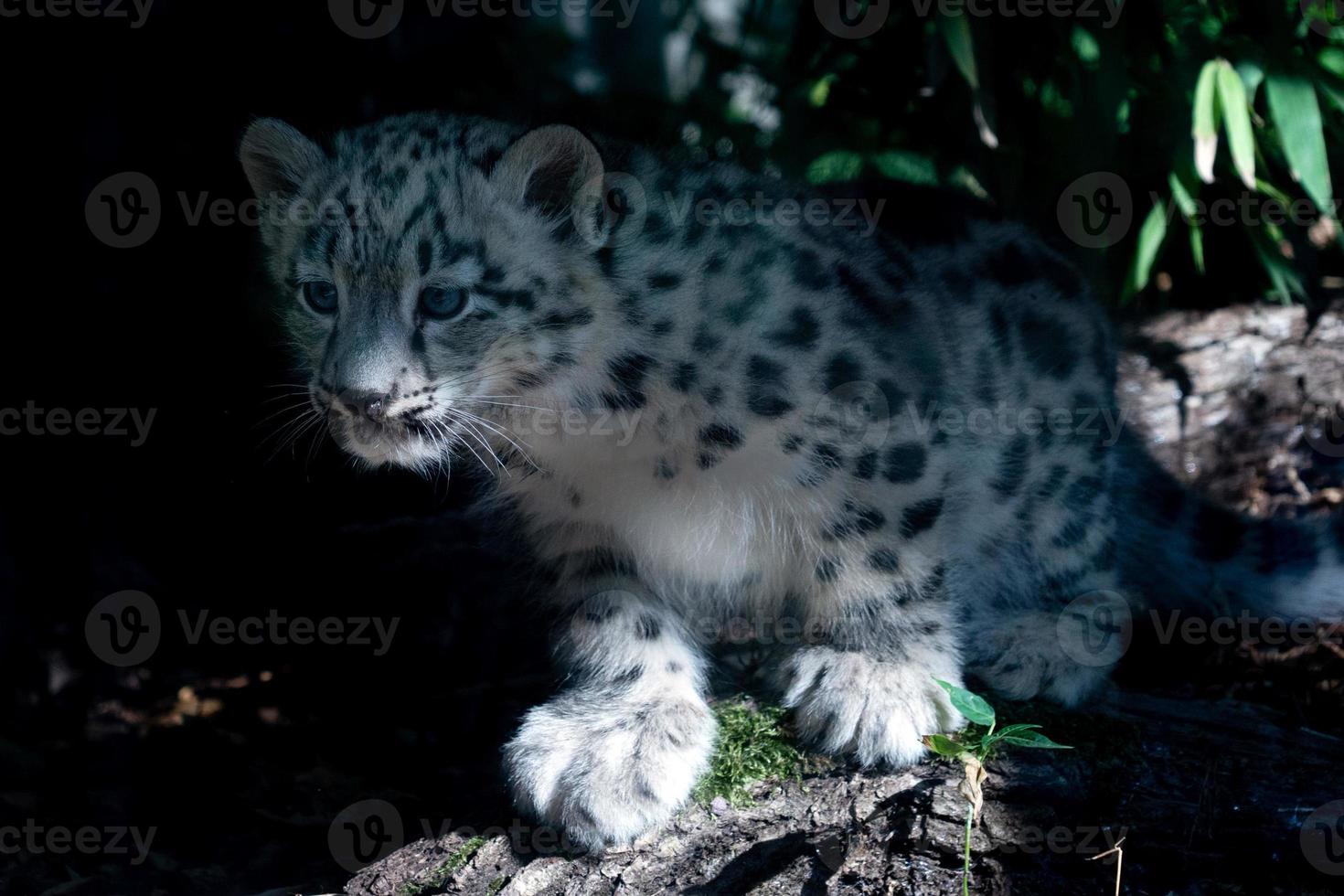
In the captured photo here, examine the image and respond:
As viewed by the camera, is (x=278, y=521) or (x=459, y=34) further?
(x=459, y=34)

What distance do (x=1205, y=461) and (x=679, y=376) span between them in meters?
2.68

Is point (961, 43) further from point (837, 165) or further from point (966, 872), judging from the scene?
point (966, 872)

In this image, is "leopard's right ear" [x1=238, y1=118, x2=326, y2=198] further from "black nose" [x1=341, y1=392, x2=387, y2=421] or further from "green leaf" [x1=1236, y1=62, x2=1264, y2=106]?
"green leaf" [x1=1236, y1=62, x2=1264, y2=106]

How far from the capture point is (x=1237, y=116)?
391 cm

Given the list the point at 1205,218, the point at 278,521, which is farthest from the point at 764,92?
the point at 278,521

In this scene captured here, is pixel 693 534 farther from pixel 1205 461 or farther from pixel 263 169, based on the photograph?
pixel 1205 461

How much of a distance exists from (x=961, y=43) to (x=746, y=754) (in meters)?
2.33

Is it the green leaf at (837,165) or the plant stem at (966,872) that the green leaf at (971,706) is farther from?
the green leaf at (837,165)

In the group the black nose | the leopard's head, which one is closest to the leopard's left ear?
the leopard's head

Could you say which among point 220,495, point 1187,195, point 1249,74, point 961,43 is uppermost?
point 961,43

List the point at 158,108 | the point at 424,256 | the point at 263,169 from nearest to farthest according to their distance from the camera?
the point at 424,256
the point at 263,169
the point at 158,108

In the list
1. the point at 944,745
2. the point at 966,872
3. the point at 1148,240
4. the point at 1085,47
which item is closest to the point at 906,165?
the point at 1085,47

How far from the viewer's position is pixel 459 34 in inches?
208

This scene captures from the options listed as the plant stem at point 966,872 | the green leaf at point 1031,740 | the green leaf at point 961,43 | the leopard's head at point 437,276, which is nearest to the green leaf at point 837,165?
the green leaf at point 961,43
